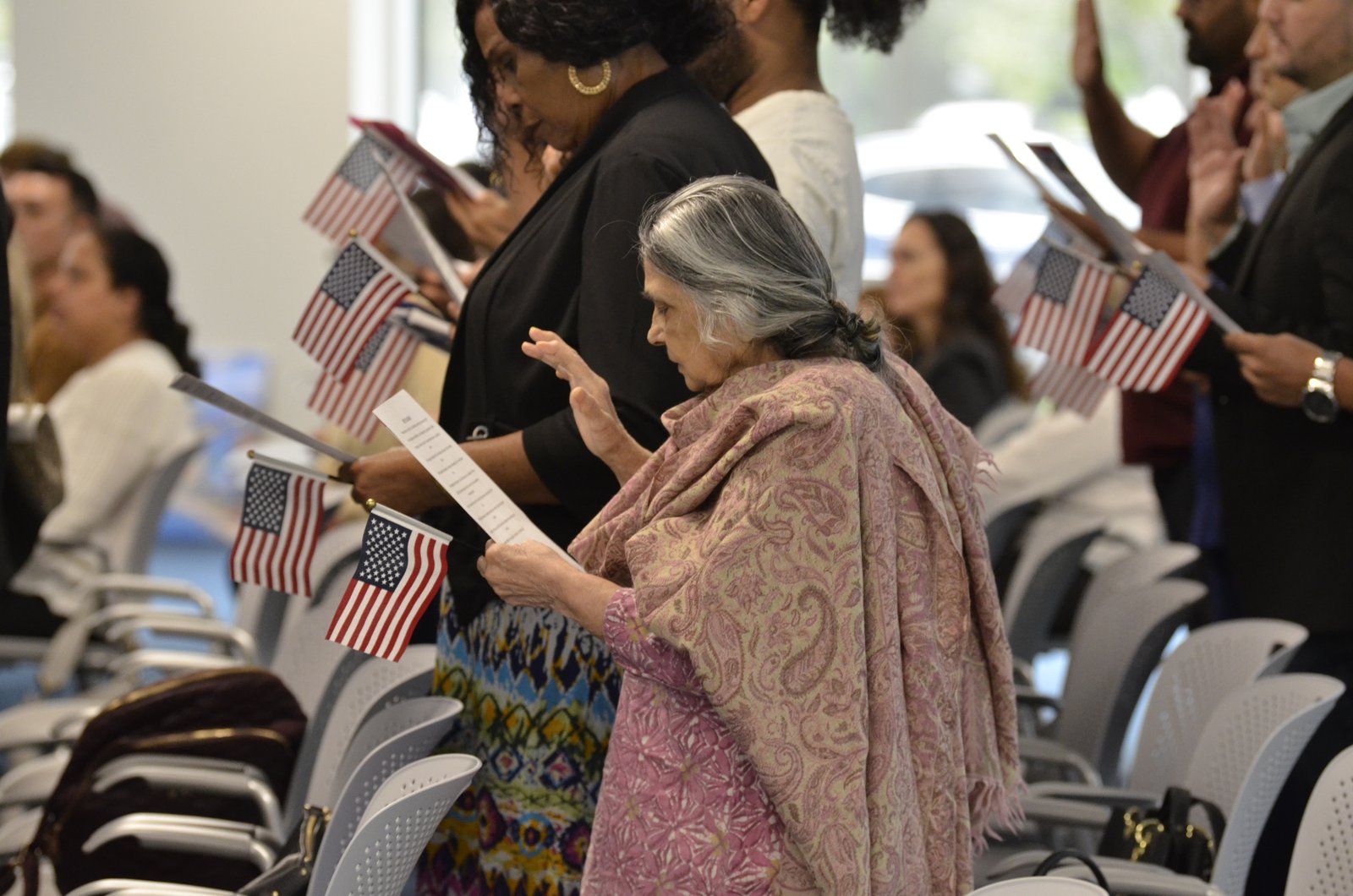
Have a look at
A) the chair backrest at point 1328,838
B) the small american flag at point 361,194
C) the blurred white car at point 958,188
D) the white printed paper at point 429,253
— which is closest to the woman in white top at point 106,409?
the small american flag at point 361,194

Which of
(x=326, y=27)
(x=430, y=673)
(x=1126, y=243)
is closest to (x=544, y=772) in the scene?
(x=430, y=673)

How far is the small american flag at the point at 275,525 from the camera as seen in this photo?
2.42 m

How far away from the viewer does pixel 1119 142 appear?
4250 mm

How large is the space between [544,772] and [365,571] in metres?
0.37

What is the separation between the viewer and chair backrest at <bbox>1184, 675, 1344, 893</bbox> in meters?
2.11

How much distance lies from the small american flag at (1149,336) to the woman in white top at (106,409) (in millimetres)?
2562

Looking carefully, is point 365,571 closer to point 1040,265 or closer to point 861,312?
point 861,312

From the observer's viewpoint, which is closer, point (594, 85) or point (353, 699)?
point (594, 85)

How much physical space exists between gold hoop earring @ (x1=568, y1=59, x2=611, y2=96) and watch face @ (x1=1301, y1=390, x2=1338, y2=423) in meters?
1.46

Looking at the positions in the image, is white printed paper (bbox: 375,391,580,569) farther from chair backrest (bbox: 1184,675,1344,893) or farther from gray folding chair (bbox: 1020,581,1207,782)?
gray folding chair (bbox: 1020,581,1207,782)

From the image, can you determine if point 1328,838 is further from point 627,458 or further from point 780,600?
point 627,458

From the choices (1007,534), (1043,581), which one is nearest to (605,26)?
(1043,581)

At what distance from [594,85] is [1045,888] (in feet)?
3.88

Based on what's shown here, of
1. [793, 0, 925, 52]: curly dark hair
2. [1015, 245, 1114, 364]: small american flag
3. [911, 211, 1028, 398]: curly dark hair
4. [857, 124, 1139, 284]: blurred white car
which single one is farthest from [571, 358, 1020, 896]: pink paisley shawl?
[857, 124, 1139, 284]: blurred white car
